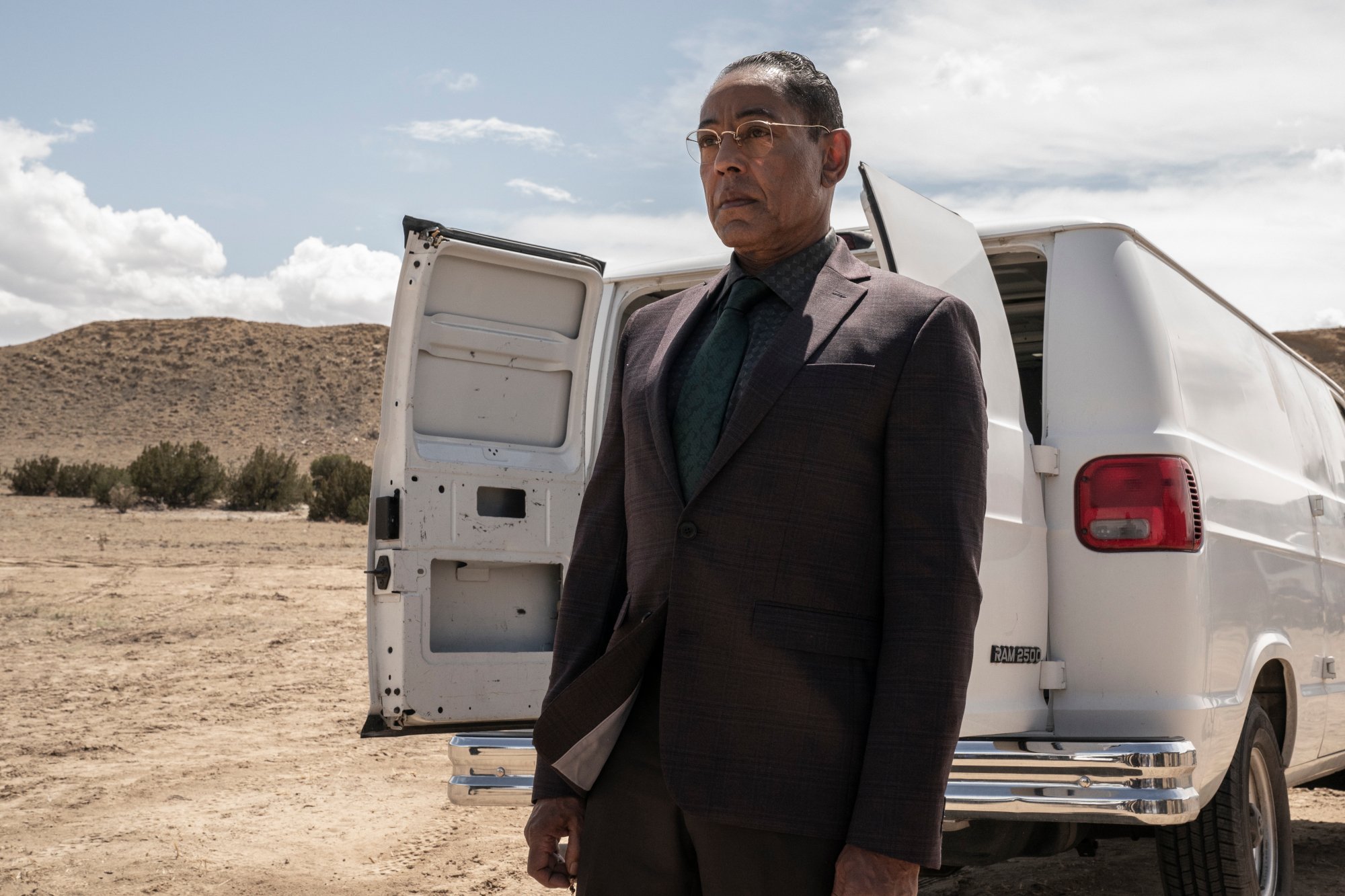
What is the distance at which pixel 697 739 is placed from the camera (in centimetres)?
178

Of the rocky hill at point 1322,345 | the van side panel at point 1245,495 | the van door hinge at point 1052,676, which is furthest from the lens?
the rocky hill at point 1322,345

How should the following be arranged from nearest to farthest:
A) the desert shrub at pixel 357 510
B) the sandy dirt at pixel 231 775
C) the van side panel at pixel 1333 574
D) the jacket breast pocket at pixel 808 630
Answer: the jacket breast pocket at pixel 808 630, the van side panel at pixel 1333 574, the sandy dirt at pixel 231 775, the desert shrub at pixel 357 510

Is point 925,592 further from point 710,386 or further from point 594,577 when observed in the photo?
point 594,577

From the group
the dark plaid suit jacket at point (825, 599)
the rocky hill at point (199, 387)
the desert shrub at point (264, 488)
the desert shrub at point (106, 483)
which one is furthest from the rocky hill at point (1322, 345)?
the dark plaid suit jacket at point (825, 599)

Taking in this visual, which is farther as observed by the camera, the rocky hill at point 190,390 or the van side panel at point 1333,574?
the rocky hill at point 190,390

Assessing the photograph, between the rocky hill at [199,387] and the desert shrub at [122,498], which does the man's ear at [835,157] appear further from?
the rocky hill at [199,387]

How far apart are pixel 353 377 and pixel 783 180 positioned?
69.8m

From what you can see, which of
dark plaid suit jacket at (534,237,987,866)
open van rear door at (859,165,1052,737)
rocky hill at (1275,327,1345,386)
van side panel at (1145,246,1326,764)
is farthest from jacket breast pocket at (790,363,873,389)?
rocky hill at (1275,327,1345,386)

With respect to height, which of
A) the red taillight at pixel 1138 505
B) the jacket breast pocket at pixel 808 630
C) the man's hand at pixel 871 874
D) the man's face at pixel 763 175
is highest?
the man's face at pixel 763 175

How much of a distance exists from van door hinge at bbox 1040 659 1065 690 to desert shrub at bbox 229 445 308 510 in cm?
2877

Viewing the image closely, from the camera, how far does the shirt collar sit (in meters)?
1.98

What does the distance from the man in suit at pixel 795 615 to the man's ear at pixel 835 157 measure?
131mm

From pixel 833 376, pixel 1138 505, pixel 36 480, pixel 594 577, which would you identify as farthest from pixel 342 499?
pixel 833 376

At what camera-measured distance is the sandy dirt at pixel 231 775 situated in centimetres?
493
